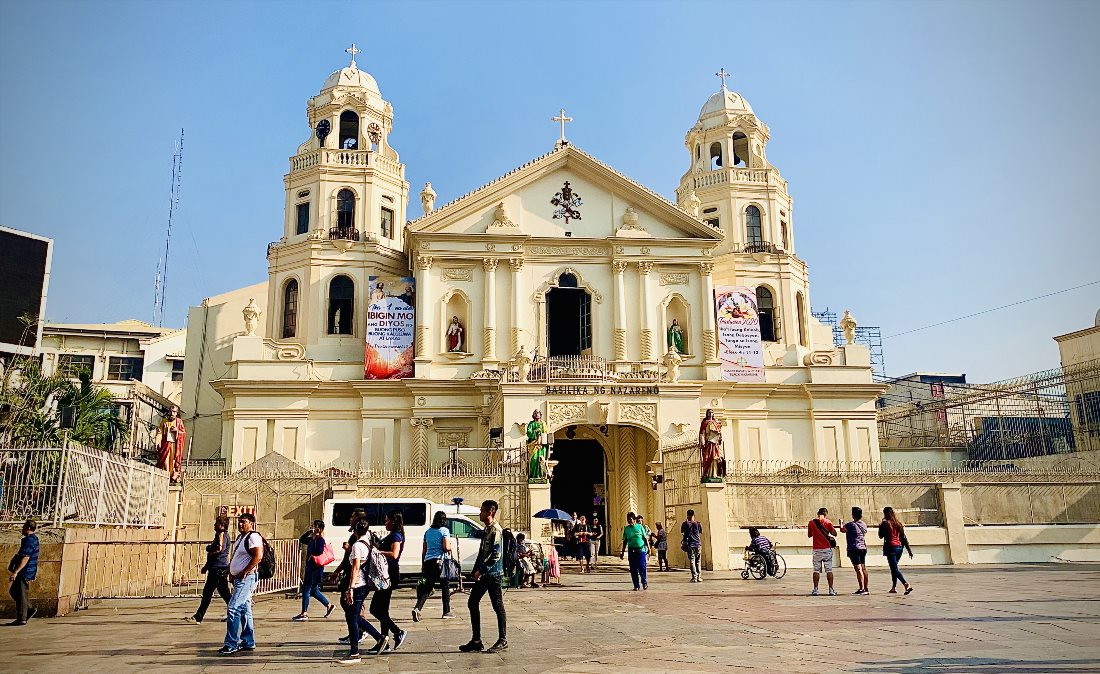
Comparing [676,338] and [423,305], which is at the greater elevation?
[423,305]

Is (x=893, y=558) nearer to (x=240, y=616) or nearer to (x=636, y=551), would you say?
(x=636, y=551)

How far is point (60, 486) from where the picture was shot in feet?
50.1

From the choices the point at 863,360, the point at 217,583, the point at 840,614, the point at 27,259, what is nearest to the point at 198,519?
the point at 27,259

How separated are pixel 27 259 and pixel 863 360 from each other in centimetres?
3048

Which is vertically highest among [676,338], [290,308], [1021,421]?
[290,308]

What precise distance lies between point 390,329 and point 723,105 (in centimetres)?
1903

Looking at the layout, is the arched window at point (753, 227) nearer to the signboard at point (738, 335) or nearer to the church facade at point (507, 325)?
the church facade at point (507, 325)

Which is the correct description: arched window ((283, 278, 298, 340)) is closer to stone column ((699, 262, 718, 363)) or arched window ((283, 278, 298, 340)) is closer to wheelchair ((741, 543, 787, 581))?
stone column ((699, 262, 718, 363))

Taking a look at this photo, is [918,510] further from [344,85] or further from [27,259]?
[344,85]

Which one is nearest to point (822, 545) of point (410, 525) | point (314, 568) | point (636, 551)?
point (636, 551)

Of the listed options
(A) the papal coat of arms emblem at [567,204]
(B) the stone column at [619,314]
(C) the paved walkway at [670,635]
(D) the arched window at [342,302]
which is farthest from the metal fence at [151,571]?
(A) the papal coat of arms emblem at [567,204]

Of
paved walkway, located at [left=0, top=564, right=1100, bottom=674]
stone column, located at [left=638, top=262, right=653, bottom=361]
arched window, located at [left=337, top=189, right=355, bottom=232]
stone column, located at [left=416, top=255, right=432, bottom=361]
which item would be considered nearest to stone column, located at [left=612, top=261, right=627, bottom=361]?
stone column, located at [left=638, top=262, right=653, bottom=361]

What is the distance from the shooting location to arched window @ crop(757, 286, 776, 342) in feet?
130

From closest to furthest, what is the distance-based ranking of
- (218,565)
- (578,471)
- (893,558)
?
(218,565), (893,558), (578,471)
